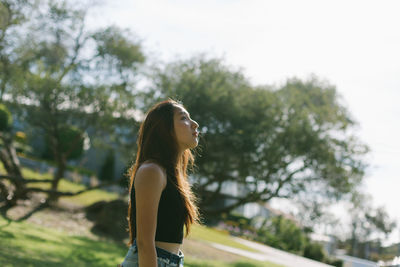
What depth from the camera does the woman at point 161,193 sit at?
81.4 inches

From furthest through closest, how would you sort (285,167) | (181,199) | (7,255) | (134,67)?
(134,67)
(285,167)
(7,255)
(181,199)

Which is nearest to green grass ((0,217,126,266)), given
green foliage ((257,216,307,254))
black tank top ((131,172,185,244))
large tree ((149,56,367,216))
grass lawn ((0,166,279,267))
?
grass lawn ((0,166,279,267))

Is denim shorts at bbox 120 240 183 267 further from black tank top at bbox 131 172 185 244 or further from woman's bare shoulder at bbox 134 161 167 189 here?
woman's bare shoulder at bbox 134 161 167 189

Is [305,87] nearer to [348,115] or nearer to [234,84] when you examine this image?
[348,115]

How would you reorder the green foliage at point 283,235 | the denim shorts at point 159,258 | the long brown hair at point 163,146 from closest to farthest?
the denim shorts at point 159,258
the long brown hair at point 163,146
the green foliage at point 283,235

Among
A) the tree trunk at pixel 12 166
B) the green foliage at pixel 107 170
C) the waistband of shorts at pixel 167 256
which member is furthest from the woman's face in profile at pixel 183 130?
the green foliage at pixel 107 170

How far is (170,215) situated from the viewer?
2223mm

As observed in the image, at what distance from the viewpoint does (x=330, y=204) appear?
13750mm

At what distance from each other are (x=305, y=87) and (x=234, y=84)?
3171mm

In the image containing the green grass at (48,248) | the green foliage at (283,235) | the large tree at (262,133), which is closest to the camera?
the green grass at (48,248)

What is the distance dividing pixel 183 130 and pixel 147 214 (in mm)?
602

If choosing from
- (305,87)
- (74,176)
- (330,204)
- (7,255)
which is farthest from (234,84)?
(74,176)

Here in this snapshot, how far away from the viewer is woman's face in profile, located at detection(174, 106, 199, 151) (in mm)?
2438

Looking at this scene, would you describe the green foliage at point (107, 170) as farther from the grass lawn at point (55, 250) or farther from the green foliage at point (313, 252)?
the grass lawn at point (55, 250)
